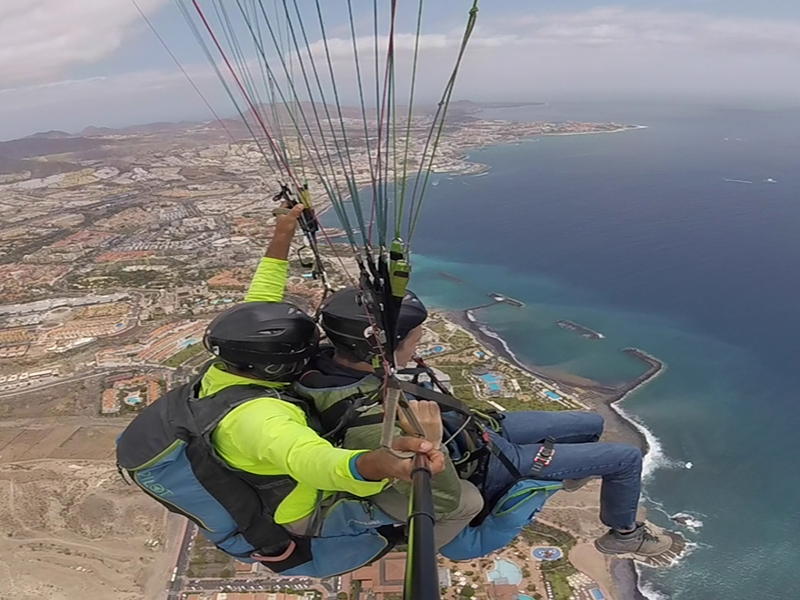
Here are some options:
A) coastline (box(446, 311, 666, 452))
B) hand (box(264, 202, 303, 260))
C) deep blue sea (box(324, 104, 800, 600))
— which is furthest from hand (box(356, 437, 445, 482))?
coastline (box(446, 311, 666, 452))

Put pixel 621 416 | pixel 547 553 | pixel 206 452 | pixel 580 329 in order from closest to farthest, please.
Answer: pixel 206 452 < pixel 547 553 < pixel 621 416 < pixel 580 329

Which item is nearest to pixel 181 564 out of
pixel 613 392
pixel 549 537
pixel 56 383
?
pixel 549 537

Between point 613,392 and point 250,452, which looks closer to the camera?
point 250,452

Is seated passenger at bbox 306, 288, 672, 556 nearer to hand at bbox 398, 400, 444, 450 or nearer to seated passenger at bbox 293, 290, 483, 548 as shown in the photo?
seated passenger at bbox 293, 290, 483, 548

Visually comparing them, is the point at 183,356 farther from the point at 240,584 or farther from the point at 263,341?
the point at 263,341

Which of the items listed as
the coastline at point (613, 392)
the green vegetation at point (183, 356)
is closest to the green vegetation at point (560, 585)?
the coastline at point (613, 392)

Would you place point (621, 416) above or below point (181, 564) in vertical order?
above

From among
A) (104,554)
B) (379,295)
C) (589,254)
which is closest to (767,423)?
(589,254)
